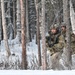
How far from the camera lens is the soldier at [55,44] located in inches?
396

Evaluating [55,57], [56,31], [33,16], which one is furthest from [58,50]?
[33,16]

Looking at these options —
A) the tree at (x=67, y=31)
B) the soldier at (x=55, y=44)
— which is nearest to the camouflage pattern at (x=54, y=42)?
the soldier at (x=55, y=44)

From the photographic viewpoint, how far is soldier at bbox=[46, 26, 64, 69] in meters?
10.1

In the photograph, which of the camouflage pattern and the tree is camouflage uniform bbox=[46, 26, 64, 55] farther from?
the tree

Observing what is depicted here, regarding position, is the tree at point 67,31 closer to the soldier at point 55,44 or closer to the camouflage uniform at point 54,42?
the soldier at point 55,44

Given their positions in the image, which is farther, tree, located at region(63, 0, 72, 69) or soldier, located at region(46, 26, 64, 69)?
tree, located at region(63, 0, 72, 69)

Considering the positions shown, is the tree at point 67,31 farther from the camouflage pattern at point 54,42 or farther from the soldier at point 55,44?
the camouflage pattern at point 54,42

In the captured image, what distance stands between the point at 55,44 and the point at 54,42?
12 centimetres

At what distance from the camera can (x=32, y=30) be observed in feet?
104

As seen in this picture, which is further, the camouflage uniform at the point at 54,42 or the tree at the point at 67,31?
the tree at the point at 67,31

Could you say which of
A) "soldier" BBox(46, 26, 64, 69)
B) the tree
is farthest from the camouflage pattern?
the tree

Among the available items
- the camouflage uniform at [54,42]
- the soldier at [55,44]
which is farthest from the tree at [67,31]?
the camouflage uniform at [54,42]
